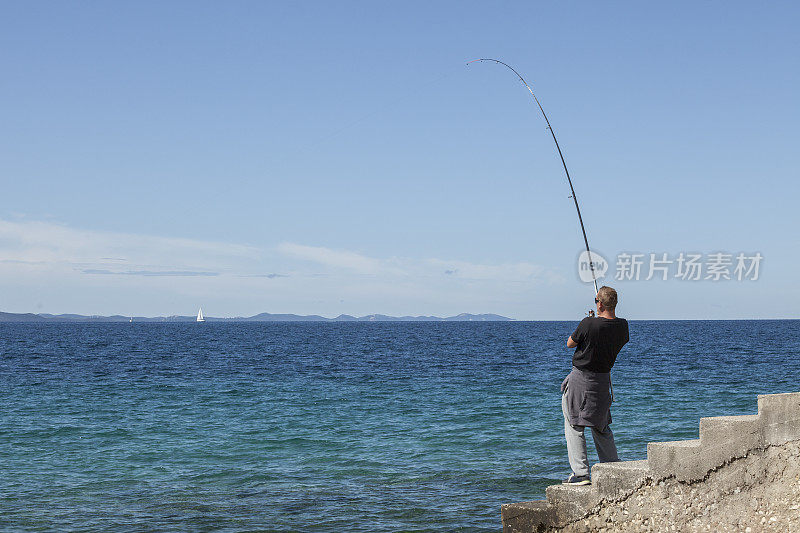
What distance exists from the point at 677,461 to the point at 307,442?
1082 cm

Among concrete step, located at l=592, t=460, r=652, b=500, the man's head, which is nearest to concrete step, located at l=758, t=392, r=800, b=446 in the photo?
concrete step, located at l=592, t=460, r=652, b=500

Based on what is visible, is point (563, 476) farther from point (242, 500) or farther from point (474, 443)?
point (242, 500)

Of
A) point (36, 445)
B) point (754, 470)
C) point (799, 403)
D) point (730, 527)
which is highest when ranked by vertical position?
point (799, 403)

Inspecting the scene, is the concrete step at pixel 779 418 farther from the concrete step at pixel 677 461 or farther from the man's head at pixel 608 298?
the man's head at pixel 608 298

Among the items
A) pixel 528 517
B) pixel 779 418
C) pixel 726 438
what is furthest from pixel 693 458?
pixel 528 517

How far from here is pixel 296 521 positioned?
382 inches

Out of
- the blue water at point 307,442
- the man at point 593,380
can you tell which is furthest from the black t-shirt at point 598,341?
the blue water at point 307,442

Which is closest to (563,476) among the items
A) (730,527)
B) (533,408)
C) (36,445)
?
(730,527)

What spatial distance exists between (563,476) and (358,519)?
369 cm

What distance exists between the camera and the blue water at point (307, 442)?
10305 mm

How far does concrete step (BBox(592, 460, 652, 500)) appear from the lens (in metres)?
6.65

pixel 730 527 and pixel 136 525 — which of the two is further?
pixel 136 525

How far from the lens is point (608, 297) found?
657cm

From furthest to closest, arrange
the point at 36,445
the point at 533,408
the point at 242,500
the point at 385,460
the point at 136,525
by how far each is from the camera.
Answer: the point at 533,408
the point at 36,445
the point at 385,460
the point at 242,500
the point at 136,525
